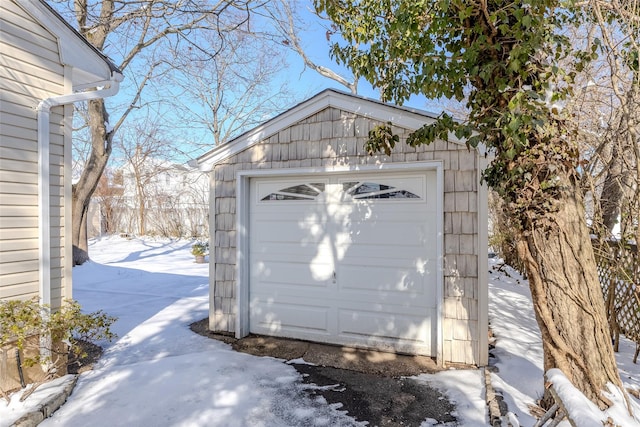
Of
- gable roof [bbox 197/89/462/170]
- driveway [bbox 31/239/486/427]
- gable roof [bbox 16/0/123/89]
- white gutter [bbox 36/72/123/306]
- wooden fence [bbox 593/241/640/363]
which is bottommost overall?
driveway [bbox 31/239/486/427]

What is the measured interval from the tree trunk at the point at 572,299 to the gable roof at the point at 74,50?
4342 mm

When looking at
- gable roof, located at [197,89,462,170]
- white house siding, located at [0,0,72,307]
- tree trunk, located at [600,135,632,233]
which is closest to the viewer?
white house siding, located at [0,0,72,307]

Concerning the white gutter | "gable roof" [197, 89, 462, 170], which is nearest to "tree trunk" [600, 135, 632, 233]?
"gable roof" [197, 89, 462, 170]

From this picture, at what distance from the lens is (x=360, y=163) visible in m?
4.34

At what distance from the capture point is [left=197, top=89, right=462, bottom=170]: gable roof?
4102mm

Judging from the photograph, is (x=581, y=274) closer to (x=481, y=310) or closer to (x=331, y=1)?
(x=481, y=310)

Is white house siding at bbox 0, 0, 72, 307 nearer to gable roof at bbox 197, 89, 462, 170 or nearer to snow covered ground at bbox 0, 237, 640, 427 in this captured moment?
snow covered ground at bbox 0, 237, 640, 427

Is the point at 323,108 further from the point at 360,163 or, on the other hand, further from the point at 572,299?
the point at 572,299

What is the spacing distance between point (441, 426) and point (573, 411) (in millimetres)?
1293

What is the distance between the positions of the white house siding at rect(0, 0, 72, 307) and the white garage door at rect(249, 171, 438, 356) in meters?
2.15

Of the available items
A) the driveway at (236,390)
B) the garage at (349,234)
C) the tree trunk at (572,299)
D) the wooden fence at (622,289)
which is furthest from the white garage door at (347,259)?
the wooden fence at (622,289)

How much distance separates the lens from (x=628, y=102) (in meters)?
3.04

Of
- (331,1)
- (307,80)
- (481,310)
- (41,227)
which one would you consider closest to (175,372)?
(41,227)

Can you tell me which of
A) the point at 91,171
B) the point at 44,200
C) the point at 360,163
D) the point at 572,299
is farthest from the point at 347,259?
the point at 91,171
